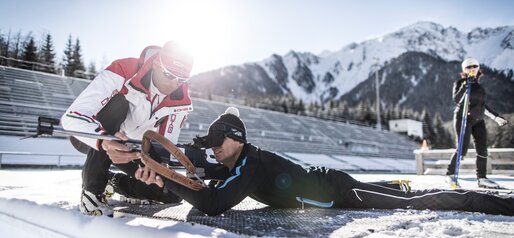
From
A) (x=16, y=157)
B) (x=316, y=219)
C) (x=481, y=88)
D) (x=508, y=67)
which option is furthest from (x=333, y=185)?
(x=16, y=157)

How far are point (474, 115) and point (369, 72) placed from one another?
14900 cm

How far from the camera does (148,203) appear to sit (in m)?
2.39

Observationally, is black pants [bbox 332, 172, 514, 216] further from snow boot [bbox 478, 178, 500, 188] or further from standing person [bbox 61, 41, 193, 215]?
snow boot [bbox 478, 178, 500, 188]

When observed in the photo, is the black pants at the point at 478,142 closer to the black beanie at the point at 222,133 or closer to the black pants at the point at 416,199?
the black pants at the point at 416,199

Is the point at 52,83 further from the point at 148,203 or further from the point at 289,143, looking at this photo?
the point at 148,203

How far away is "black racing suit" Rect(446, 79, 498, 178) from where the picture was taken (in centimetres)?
392

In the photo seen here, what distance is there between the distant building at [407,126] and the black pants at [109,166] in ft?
191

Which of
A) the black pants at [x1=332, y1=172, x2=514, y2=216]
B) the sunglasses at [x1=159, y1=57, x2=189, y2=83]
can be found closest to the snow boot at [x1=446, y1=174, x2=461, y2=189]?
the black pants at [x1=332, y1=172, x2=514, y2=216]

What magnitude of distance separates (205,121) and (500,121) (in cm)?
2220

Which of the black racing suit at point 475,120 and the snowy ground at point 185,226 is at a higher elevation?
the black racing suit at point 475,120

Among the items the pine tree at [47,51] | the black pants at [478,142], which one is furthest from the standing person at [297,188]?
the pine tree at [47,51]

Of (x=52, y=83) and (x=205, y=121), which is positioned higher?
(x=52, y=83)

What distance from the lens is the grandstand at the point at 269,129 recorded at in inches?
688

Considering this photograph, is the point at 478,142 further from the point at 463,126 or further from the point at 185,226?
the point at 185,226
